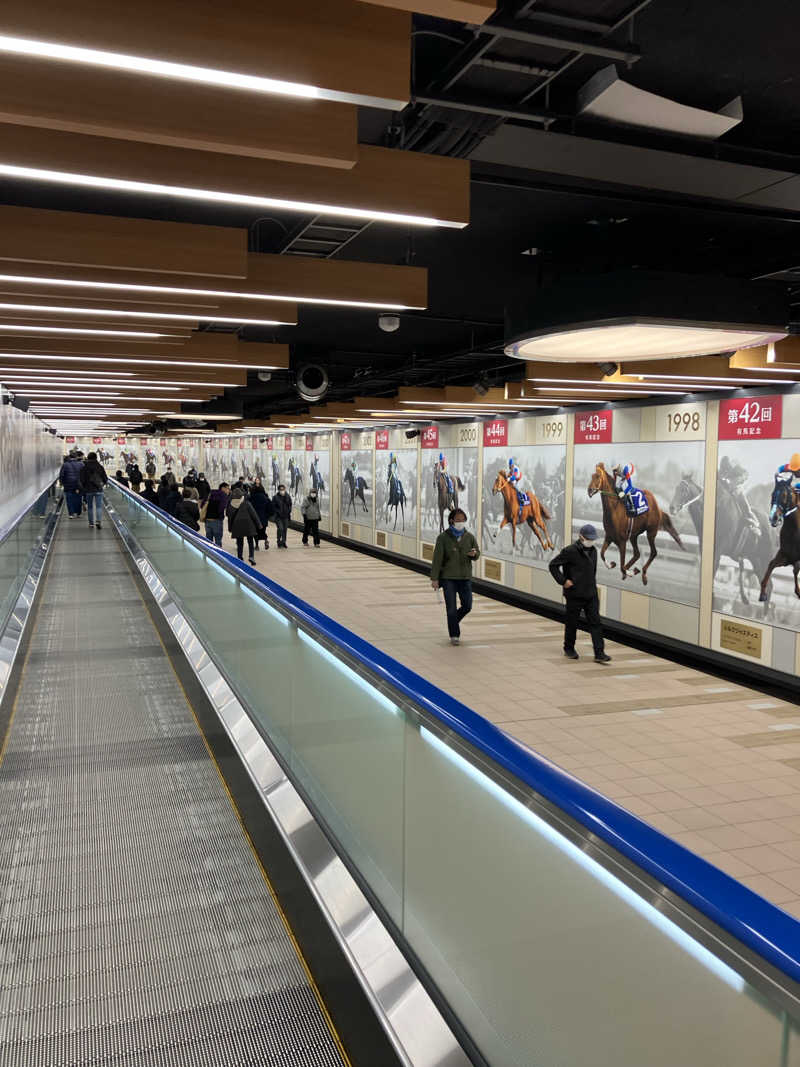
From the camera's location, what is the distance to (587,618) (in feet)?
35.2

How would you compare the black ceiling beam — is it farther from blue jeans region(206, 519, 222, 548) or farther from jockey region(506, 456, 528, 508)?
blue jeans region(206, 519, 222, 548)

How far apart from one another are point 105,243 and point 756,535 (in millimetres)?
8069

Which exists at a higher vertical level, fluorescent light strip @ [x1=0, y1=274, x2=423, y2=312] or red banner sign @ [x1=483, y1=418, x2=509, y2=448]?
fluorescent light strip @ [x1=0, y1=274, x2=423, y2=312]

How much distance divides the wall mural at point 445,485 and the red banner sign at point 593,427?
12.7ft

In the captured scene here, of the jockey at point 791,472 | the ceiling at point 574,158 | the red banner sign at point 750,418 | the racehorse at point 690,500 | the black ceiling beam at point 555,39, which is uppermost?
the ceiling at point 574,158

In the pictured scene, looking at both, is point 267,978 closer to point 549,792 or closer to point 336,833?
point 336,833

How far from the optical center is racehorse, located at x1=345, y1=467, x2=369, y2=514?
23.6 metres

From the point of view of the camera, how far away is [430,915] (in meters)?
2.40

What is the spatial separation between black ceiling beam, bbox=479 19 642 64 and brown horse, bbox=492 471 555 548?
38.3 ft

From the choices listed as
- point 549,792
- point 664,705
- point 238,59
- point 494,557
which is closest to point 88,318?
point 238,59

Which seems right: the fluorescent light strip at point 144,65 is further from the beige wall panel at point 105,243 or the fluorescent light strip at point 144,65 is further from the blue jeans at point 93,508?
the blue jeans at point 93,508

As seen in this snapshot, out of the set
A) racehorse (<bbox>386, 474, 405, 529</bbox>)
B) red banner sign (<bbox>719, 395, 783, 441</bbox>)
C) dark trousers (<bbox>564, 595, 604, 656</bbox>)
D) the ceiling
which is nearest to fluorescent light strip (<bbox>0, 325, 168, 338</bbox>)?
the ceiling

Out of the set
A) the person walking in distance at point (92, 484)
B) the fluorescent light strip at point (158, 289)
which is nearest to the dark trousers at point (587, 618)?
the fluorescent light strip at point (158, 289)

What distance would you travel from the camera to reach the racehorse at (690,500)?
10812mm
